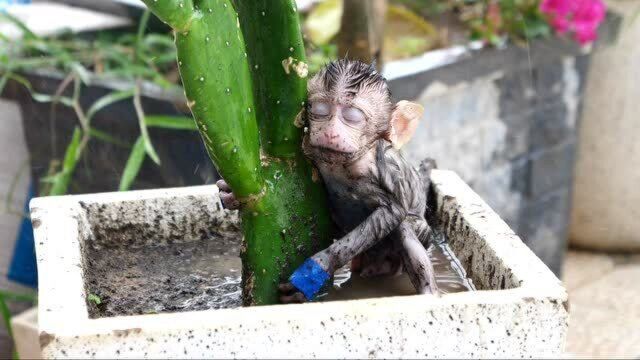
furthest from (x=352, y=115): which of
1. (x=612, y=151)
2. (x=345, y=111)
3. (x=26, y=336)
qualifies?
(x=612, y=151)

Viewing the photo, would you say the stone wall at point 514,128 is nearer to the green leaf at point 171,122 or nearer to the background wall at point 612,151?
the background wall at point 612,151

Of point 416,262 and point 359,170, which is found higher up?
point 359,170

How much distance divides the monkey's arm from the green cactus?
0.16ft

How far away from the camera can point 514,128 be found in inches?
104

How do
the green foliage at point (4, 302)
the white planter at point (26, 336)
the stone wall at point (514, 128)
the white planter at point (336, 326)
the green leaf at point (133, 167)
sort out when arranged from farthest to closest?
the stone wall at point (514, 128) < the white planter at point (26, 336) < the green leaf at point (133, 167) < the green foliage at point (4, 302) < the white planter at point (336, 326)

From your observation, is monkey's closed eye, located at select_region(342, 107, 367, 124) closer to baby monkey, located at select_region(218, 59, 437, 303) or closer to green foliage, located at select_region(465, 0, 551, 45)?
baby monkey, located at select_region(218, 59, 437, 303)

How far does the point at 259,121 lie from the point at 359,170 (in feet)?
0.40

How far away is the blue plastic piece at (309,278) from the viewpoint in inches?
37.2

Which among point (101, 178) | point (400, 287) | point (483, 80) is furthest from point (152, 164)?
point (400, 287)

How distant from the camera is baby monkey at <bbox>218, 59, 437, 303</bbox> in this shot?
962 mm

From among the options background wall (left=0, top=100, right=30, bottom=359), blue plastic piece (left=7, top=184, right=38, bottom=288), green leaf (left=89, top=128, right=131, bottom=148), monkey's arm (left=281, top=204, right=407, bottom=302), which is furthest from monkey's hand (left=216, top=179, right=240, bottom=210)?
background wall (left=0, top=100, right=30, bottom=359)

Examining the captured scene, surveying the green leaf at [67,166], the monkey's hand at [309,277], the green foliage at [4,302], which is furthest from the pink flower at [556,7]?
the monkey's hand at [309,277]

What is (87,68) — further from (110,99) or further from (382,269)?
(382,269)

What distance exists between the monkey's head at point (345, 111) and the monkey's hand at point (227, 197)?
0.32 ft
